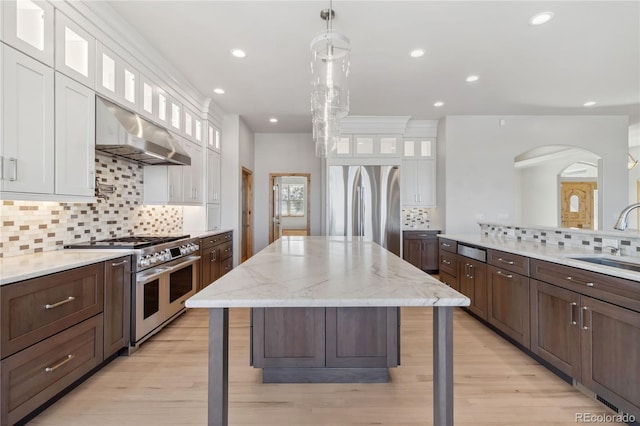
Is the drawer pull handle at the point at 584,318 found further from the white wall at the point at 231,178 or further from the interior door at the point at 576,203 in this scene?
the interior door at the point at 576,203

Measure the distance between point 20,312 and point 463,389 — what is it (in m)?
2.66

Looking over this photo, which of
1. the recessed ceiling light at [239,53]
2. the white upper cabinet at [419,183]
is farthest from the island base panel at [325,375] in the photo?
the white upper cabinet at [419,183]

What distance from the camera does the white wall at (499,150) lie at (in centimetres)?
532

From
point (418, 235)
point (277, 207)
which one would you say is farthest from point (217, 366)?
point (277, 207)

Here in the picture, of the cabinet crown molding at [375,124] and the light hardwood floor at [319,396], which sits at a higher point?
the cabinet crown molding at [375,124]

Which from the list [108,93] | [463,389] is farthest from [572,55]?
[108,93]

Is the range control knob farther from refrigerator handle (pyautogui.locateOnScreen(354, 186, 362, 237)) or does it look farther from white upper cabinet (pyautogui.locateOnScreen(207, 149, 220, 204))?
refrigerator handle (pyautogui.locateOnScreen(354, 186, 362, 237))

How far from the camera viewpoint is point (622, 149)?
17.4 feet

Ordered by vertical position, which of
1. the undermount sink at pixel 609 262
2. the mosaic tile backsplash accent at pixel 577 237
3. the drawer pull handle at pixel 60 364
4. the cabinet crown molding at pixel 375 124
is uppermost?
the cabinet crown molding at pixel 375 124

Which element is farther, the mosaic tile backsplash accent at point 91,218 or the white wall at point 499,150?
the white wall at point 499,150

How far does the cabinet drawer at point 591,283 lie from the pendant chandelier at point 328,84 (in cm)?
202

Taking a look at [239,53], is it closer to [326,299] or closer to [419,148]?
[326,299]

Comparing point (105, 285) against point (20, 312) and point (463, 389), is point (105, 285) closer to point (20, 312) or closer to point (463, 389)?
point (20, 312)

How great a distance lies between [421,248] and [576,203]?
5947 millimetres
